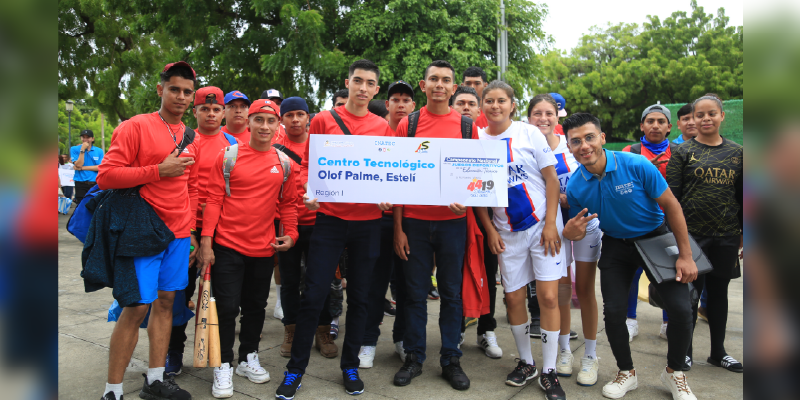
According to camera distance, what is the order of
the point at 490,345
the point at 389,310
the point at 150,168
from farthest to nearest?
the point at 389,310, the point at 490,345, the point at 150,168

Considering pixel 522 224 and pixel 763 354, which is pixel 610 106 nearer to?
pixel 522 224

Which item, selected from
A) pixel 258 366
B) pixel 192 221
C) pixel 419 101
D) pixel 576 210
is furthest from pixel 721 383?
pixel 419 101

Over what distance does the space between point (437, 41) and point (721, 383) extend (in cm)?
1466

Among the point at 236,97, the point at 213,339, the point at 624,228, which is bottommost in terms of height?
the point at 213,339

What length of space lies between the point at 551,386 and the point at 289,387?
73.9 inches

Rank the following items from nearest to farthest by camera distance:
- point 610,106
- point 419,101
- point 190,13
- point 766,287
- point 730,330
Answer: point 766,287
point 730,330
point 190,13
point 419,101
point 610,106

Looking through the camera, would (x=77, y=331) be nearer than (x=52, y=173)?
No

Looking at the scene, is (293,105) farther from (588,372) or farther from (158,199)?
(588,372)

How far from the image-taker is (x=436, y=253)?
3994 millimetres

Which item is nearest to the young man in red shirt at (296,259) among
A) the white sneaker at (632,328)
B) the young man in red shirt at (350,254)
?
the young man in red shirt at (350,254)

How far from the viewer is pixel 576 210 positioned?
4074mm

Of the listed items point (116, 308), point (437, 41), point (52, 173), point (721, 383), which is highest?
point (437, 41)

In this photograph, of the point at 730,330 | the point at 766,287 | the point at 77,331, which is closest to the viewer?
the point at 766,287

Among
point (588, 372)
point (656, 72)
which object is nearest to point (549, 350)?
point (588, 372)
